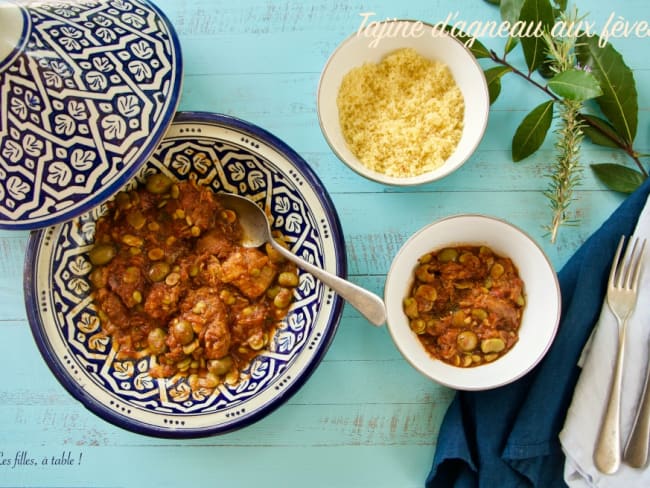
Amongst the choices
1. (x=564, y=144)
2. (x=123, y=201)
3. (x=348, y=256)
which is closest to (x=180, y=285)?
(x=123, y=201)

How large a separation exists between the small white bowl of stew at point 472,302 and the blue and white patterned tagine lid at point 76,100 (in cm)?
77

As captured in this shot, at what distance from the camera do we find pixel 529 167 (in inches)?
74.3

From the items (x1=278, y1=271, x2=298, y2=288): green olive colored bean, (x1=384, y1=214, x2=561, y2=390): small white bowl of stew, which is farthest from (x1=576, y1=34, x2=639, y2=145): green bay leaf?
(x1=278, y1=271, x2=298, y2=288): green olive colored bean

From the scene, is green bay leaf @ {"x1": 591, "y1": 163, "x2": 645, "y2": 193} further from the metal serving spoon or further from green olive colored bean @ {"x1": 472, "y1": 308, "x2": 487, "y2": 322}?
the metal serving spoon

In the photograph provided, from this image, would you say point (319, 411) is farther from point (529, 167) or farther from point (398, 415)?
point (529, 167)

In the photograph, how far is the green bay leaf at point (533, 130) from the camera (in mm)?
1808

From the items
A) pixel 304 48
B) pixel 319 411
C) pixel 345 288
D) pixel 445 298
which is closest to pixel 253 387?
pixel 319 411

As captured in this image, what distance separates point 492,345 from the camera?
168 centimetres

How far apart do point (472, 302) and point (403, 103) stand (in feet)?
2.07

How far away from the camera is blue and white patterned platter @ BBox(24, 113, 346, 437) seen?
1.61m

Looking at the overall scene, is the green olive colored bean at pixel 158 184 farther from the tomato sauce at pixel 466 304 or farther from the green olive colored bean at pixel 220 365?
the tomato sauce at pixel 466 304

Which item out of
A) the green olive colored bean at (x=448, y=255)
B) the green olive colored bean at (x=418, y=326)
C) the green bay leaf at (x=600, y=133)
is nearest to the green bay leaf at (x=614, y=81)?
the green bay leaf at (x=600, y=133)

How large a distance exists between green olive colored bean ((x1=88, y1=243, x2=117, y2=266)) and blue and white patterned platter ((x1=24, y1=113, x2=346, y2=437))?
0.08 feet

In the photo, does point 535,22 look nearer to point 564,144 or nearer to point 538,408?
point 564,144
